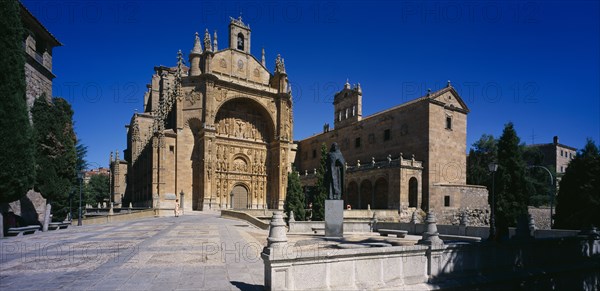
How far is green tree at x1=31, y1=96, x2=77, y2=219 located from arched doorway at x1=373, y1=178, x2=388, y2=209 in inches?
1063

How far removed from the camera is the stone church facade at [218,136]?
3744 cm

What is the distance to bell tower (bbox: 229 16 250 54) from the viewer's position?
4415 cm

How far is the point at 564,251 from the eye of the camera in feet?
32.9

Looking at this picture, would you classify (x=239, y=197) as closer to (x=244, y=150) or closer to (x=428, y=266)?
(x=244, y=150)

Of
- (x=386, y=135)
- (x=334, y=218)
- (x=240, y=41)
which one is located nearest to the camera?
(x=334, y=218)

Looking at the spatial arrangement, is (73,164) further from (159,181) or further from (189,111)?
(189,111)

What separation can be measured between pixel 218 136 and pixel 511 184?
100 feet

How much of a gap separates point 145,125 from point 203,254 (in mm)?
49479

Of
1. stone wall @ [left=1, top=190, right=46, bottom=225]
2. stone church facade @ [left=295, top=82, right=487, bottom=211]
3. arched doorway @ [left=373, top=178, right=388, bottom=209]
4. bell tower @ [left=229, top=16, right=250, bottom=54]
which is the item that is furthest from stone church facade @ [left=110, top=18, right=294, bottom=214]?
stone wall @ [left=1, top=190, right=46, bottom=225]

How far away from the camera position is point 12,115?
13.8 m

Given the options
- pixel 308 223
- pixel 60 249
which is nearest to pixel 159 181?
pixel 308 223

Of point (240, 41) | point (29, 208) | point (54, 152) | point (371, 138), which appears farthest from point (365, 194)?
point (29, 208)

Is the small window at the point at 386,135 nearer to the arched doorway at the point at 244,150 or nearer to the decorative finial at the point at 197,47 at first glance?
the arched doorway at the point at 244,150

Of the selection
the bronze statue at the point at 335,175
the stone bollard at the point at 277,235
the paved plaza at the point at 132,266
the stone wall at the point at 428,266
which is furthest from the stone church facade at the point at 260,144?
the stone bollard at the point at 277,235
